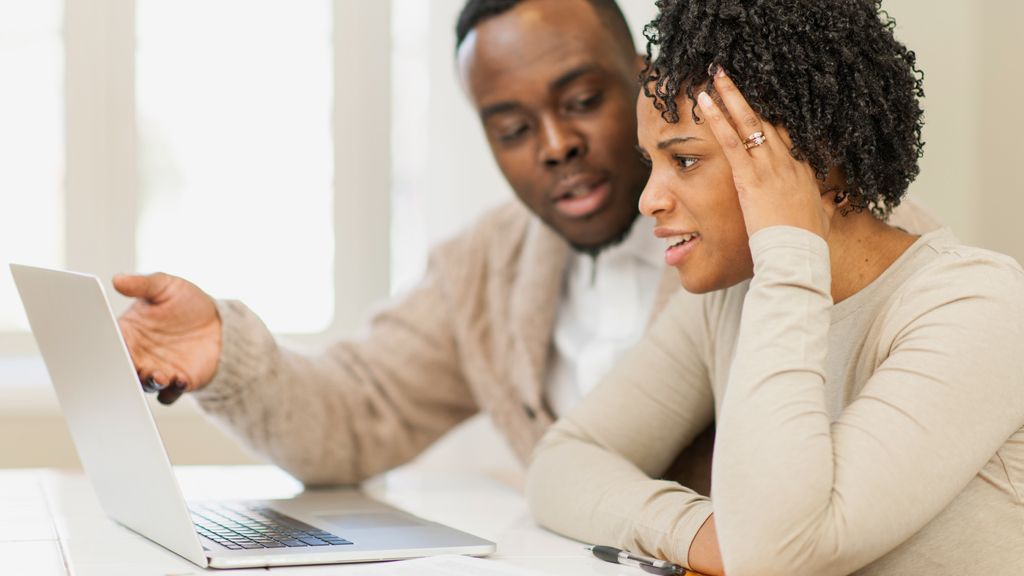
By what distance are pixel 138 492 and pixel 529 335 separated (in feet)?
2.36

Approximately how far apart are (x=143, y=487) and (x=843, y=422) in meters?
0.59

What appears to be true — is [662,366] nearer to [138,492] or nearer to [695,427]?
[695,427]

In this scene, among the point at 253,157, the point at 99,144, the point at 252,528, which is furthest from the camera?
the point at 253,157

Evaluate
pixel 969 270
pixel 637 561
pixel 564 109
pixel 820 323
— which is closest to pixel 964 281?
pixel 969 270

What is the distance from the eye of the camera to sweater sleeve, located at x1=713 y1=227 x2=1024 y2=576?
2.84ft

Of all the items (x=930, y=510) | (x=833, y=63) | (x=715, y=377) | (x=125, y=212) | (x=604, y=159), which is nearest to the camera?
(x=930, y=510)

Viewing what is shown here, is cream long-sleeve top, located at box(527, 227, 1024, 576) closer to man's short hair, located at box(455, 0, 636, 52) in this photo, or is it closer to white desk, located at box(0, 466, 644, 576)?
white desk, located at box(0, 466, 644, 576)

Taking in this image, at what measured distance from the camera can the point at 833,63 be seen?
0.99 metres

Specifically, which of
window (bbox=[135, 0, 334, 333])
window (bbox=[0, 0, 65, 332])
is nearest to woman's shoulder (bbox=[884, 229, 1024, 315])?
window (bbox=[135, 0, 334, 333])

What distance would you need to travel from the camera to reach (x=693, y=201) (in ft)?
3.39

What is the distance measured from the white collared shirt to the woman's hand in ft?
2.04

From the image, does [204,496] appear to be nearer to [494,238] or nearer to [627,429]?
[627,429]

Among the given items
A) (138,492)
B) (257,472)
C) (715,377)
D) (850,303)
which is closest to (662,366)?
(715,377)

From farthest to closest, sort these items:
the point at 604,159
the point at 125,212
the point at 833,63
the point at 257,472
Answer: the point at 125,212, the point at 257,472, the point at 604,159, the point at 833,63
